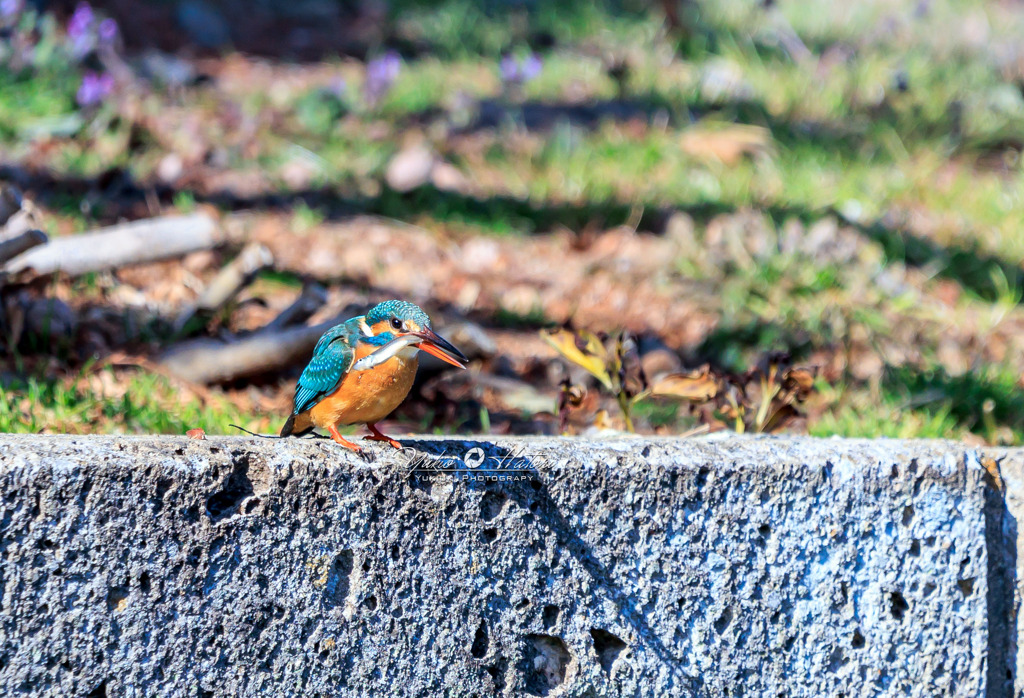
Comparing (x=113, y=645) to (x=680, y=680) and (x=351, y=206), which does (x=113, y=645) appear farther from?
(x=351, y=206)

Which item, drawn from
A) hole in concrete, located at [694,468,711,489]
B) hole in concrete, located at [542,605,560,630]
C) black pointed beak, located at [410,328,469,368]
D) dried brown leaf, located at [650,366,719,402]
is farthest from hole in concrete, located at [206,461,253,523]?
dried brown leaf, located at [650,366,719,402]

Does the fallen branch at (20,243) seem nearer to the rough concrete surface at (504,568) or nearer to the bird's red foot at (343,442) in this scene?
the rough concrete surface at (504,568)

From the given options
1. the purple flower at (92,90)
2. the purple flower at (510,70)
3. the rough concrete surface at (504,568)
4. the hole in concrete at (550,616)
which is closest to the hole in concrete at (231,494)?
the rough concrete surface at (504,568)

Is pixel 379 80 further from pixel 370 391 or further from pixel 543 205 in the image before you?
pixel 370 391

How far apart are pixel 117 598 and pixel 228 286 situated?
1773 mm

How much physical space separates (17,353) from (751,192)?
3628mm

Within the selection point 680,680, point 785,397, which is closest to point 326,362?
point 680,680

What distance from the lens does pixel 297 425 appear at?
2.05 metres

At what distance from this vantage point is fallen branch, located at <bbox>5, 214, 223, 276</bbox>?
3.43m

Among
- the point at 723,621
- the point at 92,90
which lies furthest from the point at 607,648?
the point at 92,90

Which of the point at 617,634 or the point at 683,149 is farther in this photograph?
the point at 683,149

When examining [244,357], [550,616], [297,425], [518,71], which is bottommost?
[244,357]

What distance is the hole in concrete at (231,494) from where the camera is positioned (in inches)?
70.2

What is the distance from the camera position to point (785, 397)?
267cm
